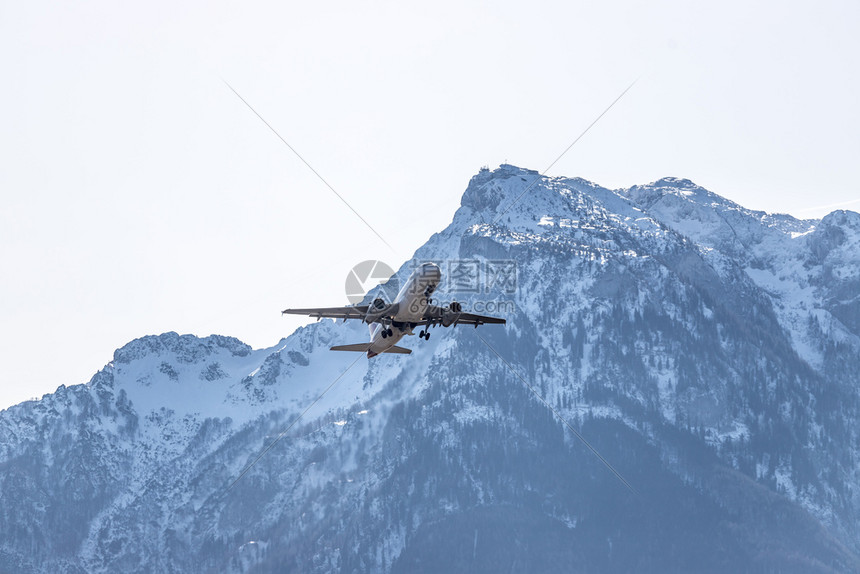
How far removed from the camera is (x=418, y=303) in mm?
197375
